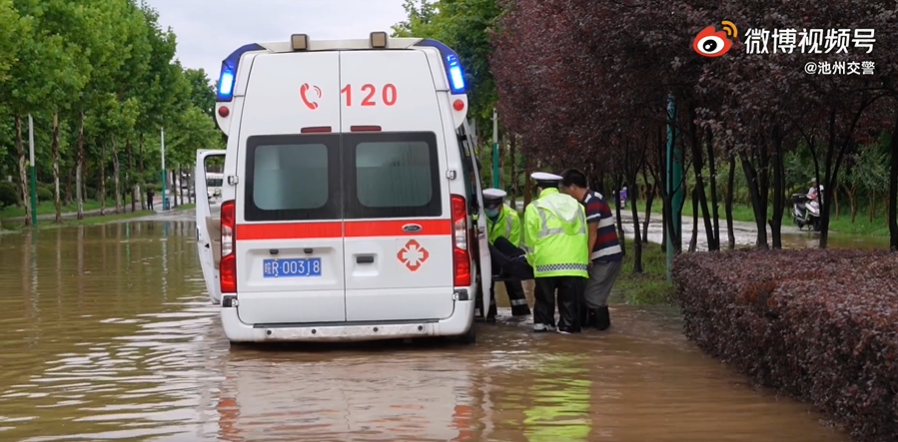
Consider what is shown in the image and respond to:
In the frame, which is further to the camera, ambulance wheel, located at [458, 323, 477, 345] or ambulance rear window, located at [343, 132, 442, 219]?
ambulance wheel, located at [458, 323, 477, 345]

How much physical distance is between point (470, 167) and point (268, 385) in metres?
4.02

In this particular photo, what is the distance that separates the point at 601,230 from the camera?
1317 cm

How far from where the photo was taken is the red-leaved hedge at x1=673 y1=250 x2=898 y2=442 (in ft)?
21.5

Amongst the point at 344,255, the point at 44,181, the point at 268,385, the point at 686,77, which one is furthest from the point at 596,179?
the point at 44,181

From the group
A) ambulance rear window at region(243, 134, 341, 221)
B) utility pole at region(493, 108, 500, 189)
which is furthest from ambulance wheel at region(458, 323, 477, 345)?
utility pole at region(493, 108, 500, 189)

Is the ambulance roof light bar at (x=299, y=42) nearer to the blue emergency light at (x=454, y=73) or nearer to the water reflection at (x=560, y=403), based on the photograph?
the blue emergency light at (x=454, y=73)

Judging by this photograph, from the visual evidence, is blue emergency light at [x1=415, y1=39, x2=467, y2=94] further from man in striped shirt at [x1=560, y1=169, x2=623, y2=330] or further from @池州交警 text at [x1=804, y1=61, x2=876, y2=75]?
@池州交警 text at [x1=804, y1=61, x2=876, y2=75]

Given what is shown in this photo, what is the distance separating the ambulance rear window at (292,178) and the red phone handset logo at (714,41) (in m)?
3.71

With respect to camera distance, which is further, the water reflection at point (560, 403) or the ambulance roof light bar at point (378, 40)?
the ambulance roof light bar at point (378, 40)

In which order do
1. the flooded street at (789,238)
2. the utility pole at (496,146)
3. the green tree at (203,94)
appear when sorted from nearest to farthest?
1. the flooded street at (789,238)
2. the utility pole at (496,146)
3. the green tree at (203,94)

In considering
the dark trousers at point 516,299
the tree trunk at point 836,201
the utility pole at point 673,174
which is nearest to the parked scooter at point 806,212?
the tree trunk at point 836,201

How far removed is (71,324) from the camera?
14.4 meters

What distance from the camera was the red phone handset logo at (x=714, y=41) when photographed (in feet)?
40.1

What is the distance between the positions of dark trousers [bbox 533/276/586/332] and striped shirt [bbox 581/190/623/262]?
33 cm
